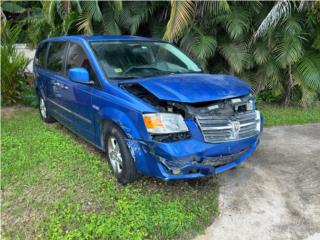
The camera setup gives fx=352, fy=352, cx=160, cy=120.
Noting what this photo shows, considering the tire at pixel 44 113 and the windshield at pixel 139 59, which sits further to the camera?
the tire at pixel 44 113

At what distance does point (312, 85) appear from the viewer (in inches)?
310

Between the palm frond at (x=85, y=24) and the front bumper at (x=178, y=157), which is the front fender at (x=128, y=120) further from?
the palm frond at (x=85, y=24)

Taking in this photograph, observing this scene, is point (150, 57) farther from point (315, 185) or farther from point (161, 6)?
point (161, 6)

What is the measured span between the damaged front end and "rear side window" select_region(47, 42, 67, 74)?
2303 millimetres

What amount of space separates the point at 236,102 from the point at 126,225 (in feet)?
5.99

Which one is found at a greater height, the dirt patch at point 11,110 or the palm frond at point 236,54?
the palm frond at point 236,54

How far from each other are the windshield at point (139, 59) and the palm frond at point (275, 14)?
2.49 metres

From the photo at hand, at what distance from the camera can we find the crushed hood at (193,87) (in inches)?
148

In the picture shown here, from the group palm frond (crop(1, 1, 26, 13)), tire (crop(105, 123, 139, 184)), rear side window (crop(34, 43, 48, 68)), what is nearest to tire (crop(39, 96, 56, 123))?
rear side window (crop(34, 43, 48, 68))

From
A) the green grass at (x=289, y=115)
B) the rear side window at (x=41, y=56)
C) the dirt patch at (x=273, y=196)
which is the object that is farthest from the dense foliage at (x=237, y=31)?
the dirt patch at (x=273, y=196)

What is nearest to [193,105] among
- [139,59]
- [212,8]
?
[139,59]

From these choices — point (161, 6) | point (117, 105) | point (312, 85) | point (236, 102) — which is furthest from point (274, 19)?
point (117, 105)

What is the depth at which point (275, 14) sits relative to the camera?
272 inches

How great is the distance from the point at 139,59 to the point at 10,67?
468cm
